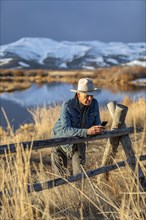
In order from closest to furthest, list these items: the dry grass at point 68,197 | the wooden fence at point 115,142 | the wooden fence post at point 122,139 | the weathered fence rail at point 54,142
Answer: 1. the dry grass at point 68,197
2. the weathered fence rail at point 54,142
3. the wooden fence at point 115,142
4. the wooden fence post at point 122,139

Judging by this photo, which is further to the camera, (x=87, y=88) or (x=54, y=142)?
(x=87, y=88)

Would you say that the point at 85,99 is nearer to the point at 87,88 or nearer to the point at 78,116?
the point at 87,88

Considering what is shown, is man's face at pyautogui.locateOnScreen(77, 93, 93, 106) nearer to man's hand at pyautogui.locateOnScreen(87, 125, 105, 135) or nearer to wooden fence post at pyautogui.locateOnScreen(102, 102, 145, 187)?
wooden fence post at pyautogui.locateOnScreen(102, 102, 145, 187)

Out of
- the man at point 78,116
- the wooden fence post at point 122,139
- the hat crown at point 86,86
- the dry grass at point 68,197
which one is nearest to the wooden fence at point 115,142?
the wooden fence post at point 122,139

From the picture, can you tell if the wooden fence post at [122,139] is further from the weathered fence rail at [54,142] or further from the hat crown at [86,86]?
the hat crown at [86,86]

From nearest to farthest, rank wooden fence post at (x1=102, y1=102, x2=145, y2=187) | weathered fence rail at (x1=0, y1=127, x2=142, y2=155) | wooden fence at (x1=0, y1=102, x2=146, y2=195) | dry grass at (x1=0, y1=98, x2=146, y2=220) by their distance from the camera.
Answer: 1. dry grass at (x1=0, y1=98, x2=146, y2=220)
2. weathered fence rail at (x1=0, y1=127, x2=142, y2=155)
3. wooden fence at (x1=0, y1=102, x2=146, y2=195)
4. wooden fence post at (x1=102, y1=102, x2=145, y2=187)

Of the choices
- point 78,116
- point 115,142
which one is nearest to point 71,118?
point 78,116

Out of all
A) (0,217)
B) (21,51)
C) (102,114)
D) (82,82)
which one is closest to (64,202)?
(0,217)

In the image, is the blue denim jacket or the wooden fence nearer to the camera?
the wooden fence


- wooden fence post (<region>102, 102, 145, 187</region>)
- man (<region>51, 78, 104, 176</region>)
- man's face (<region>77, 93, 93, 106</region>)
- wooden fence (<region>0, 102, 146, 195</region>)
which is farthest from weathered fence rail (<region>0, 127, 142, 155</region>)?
man's face (<region>77, 93, 93, 106</region>)

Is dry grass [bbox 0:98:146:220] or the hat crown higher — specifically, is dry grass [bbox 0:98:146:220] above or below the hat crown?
below

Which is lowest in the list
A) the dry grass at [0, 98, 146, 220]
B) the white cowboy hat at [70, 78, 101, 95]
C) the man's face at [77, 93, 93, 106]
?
the dry grass at [0, 98, 146, 220]

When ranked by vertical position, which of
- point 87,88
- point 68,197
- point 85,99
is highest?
point 87,88

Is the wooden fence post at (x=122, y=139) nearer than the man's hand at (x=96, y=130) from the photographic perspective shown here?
No
